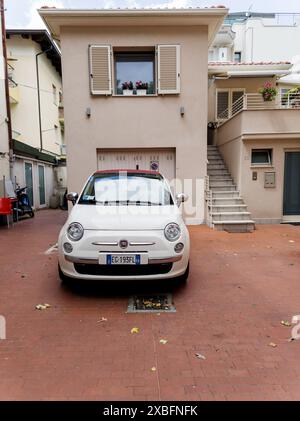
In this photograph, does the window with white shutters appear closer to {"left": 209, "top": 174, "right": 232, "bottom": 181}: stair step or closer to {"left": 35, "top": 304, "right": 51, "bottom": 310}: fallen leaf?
{"left": 209, "top": 174, "right": 232, "bottom": 181}: stair step

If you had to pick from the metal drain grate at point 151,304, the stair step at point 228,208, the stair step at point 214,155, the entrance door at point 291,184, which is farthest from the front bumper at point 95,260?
the stair step at point 214,155

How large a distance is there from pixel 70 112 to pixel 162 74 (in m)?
2.90

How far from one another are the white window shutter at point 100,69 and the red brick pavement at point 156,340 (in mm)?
5843

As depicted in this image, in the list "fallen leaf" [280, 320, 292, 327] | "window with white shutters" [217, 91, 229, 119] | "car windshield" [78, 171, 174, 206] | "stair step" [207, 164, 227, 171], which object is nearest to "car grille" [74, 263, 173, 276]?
"car windshield" [78, 171, 174, 206]

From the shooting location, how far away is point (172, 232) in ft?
13.2

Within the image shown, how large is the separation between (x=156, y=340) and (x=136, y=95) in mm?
7802

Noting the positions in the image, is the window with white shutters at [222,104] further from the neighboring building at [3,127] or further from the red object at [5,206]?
the red object at [5,206]

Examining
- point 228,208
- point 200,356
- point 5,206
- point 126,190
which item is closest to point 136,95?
point 228,208

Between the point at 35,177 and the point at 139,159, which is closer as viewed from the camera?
the point at 139,159

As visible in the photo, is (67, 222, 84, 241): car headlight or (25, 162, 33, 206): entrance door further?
(25, 162, 33, 206): entrance door

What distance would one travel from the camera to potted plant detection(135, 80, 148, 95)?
31.3ft

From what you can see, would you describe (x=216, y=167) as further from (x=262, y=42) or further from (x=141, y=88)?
(x=262, y=42)

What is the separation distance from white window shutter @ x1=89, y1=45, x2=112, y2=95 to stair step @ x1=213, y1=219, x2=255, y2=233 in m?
4.98
